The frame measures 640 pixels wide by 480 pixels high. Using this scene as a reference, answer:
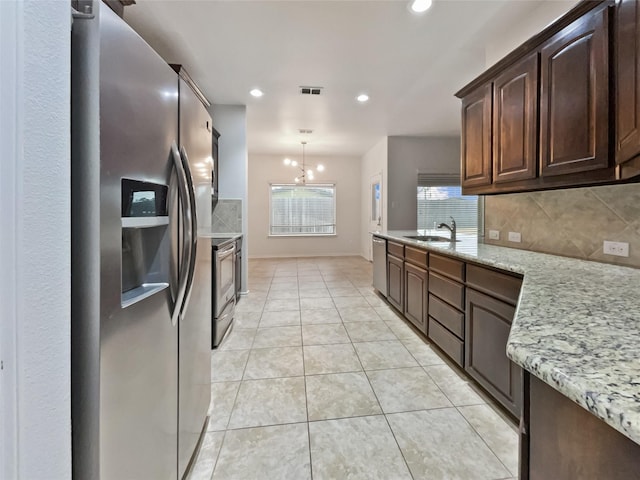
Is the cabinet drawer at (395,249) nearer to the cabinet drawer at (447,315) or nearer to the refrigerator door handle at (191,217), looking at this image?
the cabinet drawer at (447,315)

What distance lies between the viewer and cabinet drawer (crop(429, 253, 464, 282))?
6.89 feet

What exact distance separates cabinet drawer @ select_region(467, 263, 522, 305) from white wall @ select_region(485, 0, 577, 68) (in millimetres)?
1764

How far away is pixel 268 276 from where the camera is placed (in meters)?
5.58

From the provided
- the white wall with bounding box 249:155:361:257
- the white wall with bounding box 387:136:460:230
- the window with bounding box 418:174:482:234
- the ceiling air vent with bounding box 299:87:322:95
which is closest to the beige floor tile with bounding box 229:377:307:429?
the ceiling air vent with bounding box 299:87:322:95

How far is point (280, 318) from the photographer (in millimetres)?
3326

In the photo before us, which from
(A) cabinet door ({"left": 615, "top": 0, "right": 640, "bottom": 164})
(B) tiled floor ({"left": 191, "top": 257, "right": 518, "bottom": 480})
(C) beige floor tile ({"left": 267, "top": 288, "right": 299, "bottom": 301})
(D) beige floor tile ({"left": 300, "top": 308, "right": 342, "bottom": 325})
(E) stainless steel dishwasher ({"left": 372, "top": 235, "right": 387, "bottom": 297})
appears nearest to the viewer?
(A) cabinet door ({"left": 615, "top": 0, "right": 640, "bottom": 164})

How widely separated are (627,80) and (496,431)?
184cm

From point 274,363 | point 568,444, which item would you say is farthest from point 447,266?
point 568,444

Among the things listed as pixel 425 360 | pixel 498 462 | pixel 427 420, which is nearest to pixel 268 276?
pixel 425 360

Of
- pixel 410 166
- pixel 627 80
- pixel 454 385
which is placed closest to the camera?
pixel 627 80

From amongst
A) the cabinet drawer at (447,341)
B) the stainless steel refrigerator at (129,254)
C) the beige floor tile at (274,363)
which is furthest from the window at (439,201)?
the stainless steel refrigerator at (129,254)

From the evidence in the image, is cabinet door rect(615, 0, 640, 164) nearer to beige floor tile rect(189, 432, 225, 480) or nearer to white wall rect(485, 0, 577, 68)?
white wall rect(485, 0, 577, 68)
